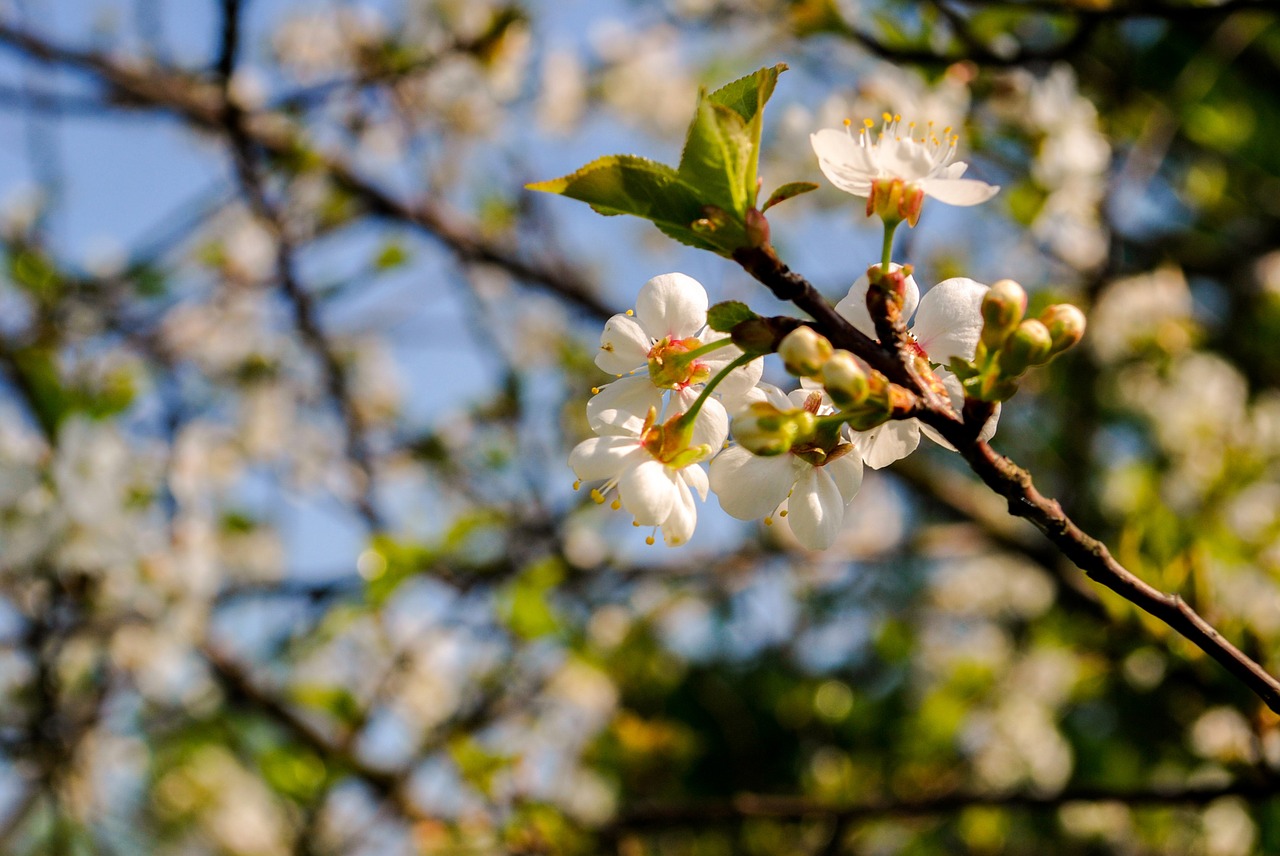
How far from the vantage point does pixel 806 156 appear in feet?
5.42

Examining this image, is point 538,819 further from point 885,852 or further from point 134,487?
point 885,852

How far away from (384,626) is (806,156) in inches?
48.1

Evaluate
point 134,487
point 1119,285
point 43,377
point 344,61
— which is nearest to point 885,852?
point 1119,285

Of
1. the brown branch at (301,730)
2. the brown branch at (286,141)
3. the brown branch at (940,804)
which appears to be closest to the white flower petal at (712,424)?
the brown branch at (940,804)

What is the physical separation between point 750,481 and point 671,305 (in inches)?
5.5

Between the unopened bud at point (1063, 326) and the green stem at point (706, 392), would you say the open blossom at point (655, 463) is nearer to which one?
the green stem at point (706, 392)

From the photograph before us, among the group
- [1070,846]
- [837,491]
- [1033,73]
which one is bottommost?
[1070,846]

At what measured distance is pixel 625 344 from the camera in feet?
2.29

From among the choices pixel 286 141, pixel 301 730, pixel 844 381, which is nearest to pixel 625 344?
pixel 844 381

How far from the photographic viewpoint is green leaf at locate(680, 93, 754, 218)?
540 mm

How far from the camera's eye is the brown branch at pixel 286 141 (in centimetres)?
185

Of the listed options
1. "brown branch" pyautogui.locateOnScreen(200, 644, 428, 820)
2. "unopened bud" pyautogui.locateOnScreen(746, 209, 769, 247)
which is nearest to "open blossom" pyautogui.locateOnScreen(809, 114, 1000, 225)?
"unopened bud" pyautogui.locateOnScreen(746, 209, 769, 247)

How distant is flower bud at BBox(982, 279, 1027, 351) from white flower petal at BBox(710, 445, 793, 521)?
0.16m

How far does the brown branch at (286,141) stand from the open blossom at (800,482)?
3.84ft
